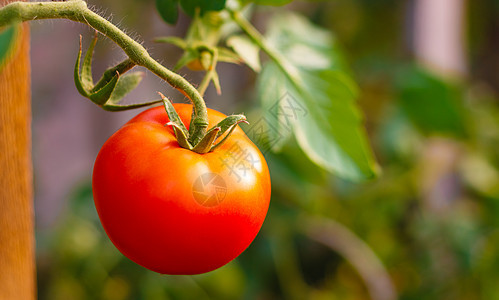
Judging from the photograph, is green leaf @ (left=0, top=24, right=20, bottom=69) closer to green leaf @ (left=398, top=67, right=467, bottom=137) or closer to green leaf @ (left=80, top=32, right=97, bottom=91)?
green leaf @ (left=80, top=32, right=97, bottom=91)

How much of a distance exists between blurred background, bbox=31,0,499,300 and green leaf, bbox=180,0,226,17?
0.51m

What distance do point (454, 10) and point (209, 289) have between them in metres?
0.97

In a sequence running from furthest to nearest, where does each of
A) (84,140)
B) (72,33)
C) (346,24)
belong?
(346,24)
(84,140)
(72,33)

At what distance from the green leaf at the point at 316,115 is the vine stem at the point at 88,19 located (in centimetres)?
17

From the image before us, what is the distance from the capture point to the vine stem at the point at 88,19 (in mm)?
185

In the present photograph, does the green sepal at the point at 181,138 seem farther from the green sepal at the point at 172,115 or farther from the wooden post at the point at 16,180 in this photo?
the wooden post at the point at 16,180

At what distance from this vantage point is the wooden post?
1.04 ft

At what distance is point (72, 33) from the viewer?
1.36 metres

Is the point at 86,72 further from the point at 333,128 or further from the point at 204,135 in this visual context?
the point at 333,128

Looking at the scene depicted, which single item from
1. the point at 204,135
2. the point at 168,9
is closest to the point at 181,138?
the point at 204,135

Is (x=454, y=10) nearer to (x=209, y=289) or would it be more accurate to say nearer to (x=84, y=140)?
(x=209, y=289)

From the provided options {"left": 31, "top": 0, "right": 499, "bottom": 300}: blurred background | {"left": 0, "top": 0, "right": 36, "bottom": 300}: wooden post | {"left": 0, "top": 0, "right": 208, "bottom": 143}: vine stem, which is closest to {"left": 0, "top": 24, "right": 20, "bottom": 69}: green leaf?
{"left": 0, "top": 0, "right": 208, "bottom": 143}: vine stem

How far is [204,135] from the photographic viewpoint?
0.23 m

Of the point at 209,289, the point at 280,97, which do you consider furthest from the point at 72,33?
the point at 280,97
